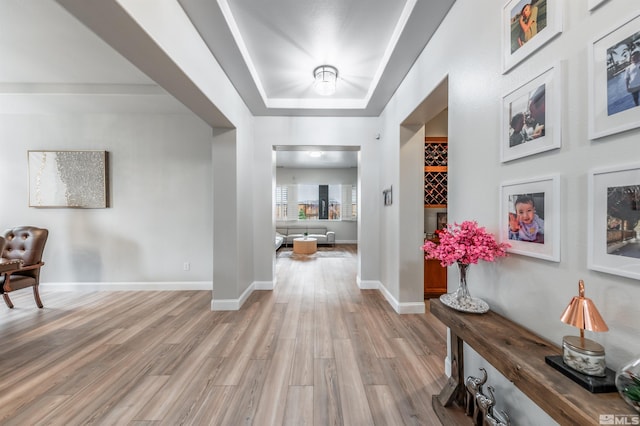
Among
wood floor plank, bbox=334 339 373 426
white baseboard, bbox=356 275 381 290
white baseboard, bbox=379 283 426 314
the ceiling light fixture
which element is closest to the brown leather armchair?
wood floor plank, bbox=334 339 373 426

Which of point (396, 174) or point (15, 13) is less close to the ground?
point (15, 13)

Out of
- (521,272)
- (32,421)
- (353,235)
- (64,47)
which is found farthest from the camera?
(353,235)

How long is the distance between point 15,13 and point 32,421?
3.05 m

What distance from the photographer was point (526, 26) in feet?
3.88

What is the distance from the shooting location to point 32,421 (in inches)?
59.2

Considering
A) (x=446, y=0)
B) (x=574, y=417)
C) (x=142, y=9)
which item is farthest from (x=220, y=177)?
(x=574, y=417)

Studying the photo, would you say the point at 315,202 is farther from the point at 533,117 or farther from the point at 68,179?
the point at 533,117

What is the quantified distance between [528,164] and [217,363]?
8.25ft

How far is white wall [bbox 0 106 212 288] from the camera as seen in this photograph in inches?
149

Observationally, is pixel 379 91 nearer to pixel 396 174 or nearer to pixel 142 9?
pixel 396 174

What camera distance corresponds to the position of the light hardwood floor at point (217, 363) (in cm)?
157

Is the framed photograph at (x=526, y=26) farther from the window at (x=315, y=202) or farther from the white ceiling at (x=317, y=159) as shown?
the window at (x=315, y=202)

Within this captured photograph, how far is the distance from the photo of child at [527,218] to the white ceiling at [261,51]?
1.53 meters

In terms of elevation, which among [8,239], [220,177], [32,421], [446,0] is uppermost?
[446,0]
